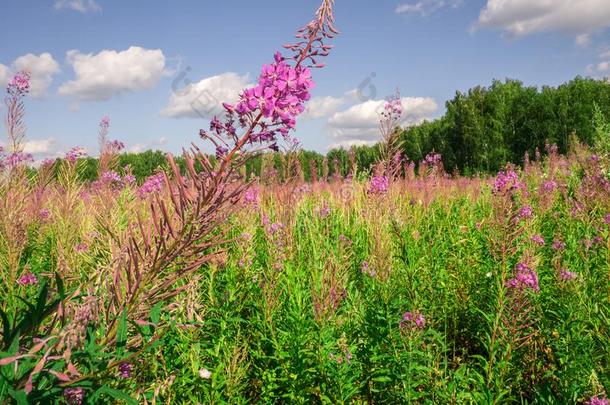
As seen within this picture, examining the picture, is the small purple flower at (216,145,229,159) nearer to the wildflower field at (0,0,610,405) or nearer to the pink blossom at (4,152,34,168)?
the wildflower field at (0,0,610,405)

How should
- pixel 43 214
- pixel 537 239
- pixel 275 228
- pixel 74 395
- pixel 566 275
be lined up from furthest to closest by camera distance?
pixel 43 214 < pixel 275 228 < pixel 537 239 < pixel 566 275 < pixel 74 395

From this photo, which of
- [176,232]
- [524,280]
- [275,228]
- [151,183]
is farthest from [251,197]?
[176,232]

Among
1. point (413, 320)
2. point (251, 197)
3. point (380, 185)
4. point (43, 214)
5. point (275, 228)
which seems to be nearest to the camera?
point (413, 320)

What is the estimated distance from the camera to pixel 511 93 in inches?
1081

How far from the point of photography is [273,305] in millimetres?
2943

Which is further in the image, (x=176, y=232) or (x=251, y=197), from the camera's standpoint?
(x=251, y=197)

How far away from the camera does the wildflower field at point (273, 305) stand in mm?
1263

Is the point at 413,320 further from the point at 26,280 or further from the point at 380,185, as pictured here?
the point at 26,280

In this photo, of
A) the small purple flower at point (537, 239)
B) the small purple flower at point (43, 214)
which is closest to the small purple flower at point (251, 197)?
the small purple flower at point (43, 214)

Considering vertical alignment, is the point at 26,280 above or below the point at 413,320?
above

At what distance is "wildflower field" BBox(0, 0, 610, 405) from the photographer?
1.26 meters

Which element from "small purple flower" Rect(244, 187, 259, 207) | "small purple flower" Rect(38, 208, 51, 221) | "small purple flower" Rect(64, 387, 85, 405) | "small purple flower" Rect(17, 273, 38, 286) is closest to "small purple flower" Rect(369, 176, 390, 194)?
"small purple flower" Rect(244, 187, 259, 207)

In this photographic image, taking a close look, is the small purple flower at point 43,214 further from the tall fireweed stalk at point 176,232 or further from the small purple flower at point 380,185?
the tall fireweed stalk at point 176,232

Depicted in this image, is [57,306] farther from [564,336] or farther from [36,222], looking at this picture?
[36,222]
